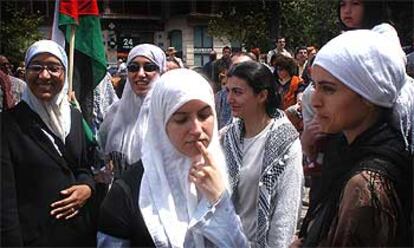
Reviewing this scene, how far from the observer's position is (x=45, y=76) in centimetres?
269

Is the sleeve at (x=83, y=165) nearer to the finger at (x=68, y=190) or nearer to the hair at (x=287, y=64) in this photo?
the finger at (x=68, y=190)

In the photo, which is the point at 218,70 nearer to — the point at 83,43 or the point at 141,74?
the point at 83,43

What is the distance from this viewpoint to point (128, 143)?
3221 millimetres

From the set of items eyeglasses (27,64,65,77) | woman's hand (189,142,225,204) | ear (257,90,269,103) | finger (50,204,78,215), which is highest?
eyeglasses (27,64,65,77)

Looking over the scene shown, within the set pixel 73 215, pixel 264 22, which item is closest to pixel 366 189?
pixel 73 215

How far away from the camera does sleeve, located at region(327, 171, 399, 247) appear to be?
1.43m

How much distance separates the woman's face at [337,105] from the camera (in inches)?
60.8

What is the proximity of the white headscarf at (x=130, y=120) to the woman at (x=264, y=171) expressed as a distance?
0.75 meters

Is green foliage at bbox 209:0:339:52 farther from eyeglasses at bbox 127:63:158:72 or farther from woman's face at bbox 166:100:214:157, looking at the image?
woman's face at bbox 166:100:214:157

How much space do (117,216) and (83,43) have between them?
6.75 feet

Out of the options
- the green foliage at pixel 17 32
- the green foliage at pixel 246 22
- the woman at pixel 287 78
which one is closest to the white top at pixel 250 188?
the woman at pixel 287 78

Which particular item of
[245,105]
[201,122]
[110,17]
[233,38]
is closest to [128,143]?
[245,105]

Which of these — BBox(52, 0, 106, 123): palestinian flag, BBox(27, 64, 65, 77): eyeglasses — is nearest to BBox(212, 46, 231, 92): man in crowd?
BBox(52, 0, 106, 123): palestinian flag

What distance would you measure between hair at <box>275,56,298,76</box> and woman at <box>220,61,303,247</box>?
11.7 ft
